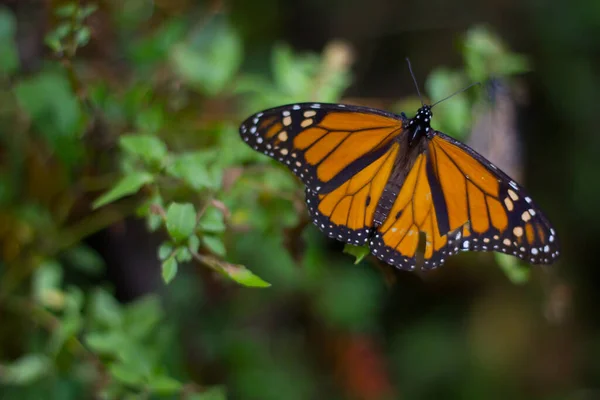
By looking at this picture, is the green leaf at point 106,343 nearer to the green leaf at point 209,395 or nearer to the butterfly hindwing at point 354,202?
the green leaf at point 209,395

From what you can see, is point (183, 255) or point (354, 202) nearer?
point (183, 255)

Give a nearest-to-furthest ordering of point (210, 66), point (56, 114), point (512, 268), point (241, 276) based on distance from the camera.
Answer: point (241, 276), point (512, 268), point (56, 114), point (210, 66)

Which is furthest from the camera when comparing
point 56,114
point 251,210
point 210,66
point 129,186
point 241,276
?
point 210,66

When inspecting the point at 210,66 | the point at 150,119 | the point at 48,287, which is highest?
the point at 210,66

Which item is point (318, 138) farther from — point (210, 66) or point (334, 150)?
point (210, 66)

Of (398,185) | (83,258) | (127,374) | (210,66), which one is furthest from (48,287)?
(398,185)

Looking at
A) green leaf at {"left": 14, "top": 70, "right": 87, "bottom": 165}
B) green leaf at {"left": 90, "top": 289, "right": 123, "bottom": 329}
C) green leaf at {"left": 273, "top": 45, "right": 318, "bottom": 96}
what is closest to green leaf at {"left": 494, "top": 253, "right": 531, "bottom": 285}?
green leaf at {"left": 273, "top": 45, "right": 318, "bottom": 96}
